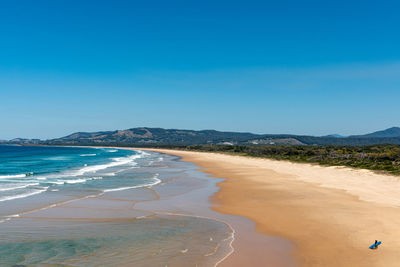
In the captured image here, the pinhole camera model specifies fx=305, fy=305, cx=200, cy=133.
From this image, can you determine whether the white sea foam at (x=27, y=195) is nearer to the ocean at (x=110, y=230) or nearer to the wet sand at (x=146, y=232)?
the ocean at (x=110, y=230)

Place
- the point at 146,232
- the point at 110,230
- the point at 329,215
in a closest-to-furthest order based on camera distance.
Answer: the point at 146,232 → the point at 110,230 → the point at 329,215

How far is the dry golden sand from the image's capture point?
8734 millimetres

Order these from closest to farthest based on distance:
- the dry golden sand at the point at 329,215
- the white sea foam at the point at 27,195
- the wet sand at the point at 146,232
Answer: the wet sand at the point at 146,232, the dry golden sand at the point at 329,215, the white sea foam at the point at 27,195

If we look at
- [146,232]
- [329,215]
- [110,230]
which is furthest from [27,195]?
[329,215]

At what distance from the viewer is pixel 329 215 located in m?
13.4

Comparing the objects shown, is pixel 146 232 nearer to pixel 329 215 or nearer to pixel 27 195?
pixel 329 215

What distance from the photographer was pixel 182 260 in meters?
8.31

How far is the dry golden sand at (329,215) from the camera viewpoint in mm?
8734

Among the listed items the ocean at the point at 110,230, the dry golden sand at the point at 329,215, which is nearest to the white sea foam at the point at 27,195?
the ocean at the point at 110,230

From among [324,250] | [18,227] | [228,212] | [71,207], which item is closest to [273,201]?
[228,212]

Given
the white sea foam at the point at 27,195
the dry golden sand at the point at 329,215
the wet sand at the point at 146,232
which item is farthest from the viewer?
the white sea foam at the point at 27,195

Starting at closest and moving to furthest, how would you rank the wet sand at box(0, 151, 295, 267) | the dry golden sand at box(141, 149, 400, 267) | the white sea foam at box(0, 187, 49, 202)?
the wet sand at box(0, 151, 295, 267), the dry golden sand at box(141, 149, 400, 267), the white sea foam at box(0, 187, 49, 202)

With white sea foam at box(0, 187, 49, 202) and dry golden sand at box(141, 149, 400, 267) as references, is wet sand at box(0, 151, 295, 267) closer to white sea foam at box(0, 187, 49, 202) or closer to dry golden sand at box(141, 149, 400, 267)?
dry golden sand at box(141, 149, 400, 267)

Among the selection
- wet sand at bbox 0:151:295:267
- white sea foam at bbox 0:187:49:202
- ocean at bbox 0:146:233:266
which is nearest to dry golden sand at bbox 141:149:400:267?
wet sand at bbox 0:151:295:267
